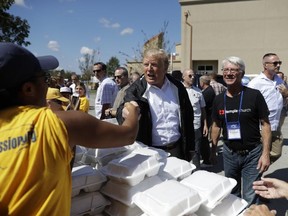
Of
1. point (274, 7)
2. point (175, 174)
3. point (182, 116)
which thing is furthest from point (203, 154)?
point (274, 7)

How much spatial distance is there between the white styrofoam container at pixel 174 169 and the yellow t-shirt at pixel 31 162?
93cm

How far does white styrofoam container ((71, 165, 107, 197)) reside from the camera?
5.59 feet

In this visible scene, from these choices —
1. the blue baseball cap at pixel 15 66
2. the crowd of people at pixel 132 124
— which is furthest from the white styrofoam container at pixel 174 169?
the blue baseball cap at pixel 15 66

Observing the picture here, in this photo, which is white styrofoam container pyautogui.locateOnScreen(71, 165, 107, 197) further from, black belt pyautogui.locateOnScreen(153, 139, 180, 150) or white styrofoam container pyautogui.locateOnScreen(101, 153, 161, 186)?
black belt pyautogui.locateOnScreen(153, 139, 180, 150)

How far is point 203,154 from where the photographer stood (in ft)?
20.8

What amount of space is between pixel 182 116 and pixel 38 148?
2.15 meters

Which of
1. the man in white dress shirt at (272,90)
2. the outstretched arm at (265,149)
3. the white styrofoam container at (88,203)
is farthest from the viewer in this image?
the man in white dress shirt at (272,90)

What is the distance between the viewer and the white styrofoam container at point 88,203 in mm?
1679

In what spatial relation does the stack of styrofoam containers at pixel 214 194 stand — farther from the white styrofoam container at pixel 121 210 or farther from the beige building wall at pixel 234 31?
the beige building wall at pixel 234 31

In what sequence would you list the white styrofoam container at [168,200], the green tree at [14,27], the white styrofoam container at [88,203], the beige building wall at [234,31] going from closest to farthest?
1. the white styrofoam container at [168,200]
2. the white styrofoam container at [88,203]
3. the green tree at [14,27]
4. the beige building wall at [234,31]

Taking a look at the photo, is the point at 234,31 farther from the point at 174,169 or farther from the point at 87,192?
the point at 87,192

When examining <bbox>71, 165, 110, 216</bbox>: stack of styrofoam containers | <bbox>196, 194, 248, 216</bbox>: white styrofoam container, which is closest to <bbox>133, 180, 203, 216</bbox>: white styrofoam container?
<bbox>196, 194, 248, 216</bbox>: white styrofoam container

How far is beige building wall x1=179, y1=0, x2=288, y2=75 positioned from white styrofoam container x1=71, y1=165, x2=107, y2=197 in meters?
25.9

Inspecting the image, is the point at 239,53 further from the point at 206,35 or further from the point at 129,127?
the point at 129,127
